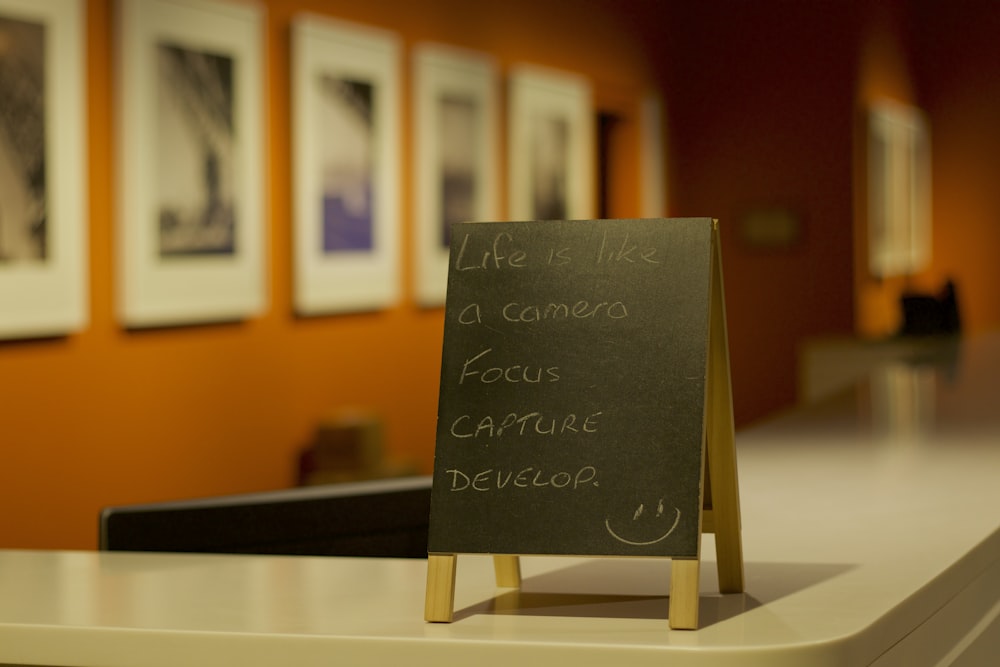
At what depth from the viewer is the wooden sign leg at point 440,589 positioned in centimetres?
130

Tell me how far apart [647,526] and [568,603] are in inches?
6.1

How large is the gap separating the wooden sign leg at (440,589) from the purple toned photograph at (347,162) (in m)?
4.14

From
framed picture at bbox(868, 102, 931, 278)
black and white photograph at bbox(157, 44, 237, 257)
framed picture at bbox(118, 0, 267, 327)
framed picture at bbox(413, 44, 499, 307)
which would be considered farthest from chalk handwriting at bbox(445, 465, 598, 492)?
framed picture at bbox(868, 102, 931, 278)

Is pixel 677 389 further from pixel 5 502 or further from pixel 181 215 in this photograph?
pixel 181 215

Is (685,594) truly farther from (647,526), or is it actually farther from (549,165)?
(549,165)

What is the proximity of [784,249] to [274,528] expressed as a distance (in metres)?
7.84

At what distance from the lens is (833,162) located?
945 centimetres

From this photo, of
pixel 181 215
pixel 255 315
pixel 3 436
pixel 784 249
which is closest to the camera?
pixel 3 436

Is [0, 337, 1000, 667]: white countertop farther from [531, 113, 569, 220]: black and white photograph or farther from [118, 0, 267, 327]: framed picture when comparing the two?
[531, 113, 569, 220]: black and white photograph

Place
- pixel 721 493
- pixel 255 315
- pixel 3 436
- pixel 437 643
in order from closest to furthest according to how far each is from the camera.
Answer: pixel 437 643
pixel 721 493
pixel 3 436
pixel 255 315

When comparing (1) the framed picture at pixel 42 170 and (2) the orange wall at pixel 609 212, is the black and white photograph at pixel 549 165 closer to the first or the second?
(2) the orange wall at pixel 609 212

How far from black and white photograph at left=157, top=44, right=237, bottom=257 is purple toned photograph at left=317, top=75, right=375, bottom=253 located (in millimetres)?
590

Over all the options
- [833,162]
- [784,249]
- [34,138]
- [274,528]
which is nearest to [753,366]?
[784,249]

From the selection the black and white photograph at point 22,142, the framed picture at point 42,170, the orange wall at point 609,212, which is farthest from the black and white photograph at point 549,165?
the black and white photograph at point 22,142
